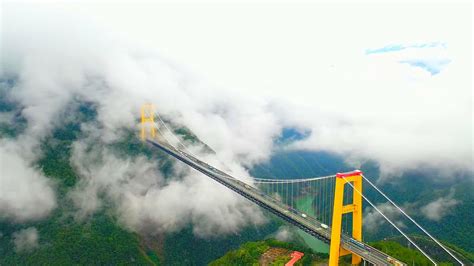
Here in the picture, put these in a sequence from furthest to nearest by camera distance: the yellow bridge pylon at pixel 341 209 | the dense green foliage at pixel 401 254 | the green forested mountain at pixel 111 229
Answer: the green forested mountain at pixel 111 229 < the dense green foliage at pixel 401 254 < the yellow bridge pylon at pixel 341 209

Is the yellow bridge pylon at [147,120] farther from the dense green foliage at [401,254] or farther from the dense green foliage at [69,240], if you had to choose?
the dense green foliage at [401,254]

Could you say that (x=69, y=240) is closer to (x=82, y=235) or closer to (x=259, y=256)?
(x=82, y=235)

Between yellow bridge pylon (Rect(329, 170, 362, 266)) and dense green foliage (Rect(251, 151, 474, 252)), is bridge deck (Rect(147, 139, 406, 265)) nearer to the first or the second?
yellow bridge pylon (Rect(329, 170, 362, 266))

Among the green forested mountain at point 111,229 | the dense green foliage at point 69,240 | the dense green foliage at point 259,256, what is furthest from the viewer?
the green forested mountain at point 111,229

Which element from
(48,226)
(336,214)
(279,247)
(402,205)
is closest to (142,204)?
(48,226)

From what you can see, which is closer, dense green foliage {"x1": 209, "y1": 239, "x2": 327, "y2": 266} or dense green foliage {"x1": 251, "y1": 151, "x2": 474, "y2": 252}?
dense green foliage {"x1": 209, "y1": 239, "x2": 327, "y2": 266}

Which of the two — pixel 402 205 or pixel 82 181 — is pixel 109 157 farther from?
pixel 402 205

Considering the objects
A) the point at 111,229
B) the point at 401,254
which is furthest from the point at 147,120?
the point at 401,254

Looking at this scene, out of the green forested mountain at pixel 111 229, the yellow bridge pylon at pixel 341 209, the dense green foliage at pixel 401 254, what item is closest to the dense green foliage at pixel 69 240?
the green forested mountain at pixel 111 229

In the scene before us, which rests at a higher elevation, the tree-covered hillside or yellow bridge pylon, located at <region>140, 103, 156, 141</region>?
yellow bridge pylon, located at <region>140, 103, 156, 141</region>

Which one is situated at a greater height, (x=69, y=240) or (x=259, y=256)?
(x=259, y=256)

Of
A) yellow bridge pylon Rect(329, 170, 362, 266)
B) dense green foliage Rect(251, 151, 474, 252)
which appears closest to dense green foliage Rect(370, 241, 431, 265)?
yellow bridge pylon Rect(329, 170, 362, 266)

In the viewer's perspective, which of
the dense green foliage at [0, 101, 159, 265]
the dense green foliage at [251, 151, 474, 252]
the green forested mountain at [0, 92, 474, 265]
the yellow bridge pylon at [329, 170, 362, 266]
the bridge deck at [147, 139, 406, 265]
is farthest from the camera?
the dense green foliage at [251, 151, 474, 252]
